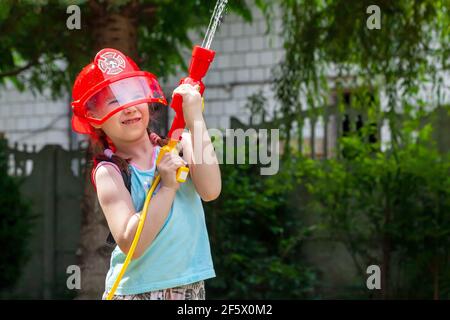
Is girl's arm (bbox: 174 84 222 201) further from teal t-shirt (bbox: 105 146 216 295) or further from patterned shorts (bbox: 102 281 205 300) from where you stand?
patterned shorts (bbox: 102 281 205 300)

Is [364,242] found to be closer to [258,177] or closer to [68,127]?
[258,177]

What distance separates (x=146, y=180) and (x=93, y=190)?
9.15 ft

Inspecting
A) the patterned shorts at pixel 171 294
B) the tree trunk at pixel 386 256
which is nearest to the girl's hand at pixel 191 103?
the patterned shorts at pixel 171 294

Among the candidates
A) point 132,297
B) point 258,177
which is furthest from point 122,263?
point 258,177

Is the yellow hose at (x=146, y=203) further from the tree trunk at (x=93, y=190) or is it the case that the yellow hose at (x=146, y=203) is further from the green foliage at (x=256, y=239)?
the green foliage at (x=256, y=239)

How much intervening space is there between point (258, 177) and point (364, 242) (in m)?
1.13

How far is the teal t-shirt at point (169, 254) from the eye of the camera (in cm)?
226

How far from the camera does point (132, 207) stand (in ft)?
7.30

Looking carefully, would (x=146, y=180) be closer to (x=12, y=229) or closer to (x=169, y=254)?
(x=169, y=254)

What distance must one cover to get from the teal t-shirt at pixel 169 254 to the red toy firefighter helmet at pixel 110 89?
21cm

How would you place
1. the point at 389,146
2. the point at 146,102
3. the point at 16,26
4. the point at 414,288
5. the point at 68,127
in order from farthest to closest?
the point at 68,127 < the point at 389,146 < the point at 414,288 < the point at 16,26 < the point at 146,102

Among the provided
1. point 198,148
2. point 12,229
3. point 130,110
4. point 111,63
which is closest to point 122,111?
point 130,110

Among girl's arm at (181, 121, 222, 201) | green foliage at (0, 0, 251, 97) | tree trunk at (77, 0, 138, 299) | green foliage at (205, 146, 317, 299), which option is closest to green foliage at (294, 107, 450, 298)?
green foliage at (205, 146, 317, 299)

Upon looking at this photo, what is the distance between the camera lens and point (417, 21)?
5562 mm
